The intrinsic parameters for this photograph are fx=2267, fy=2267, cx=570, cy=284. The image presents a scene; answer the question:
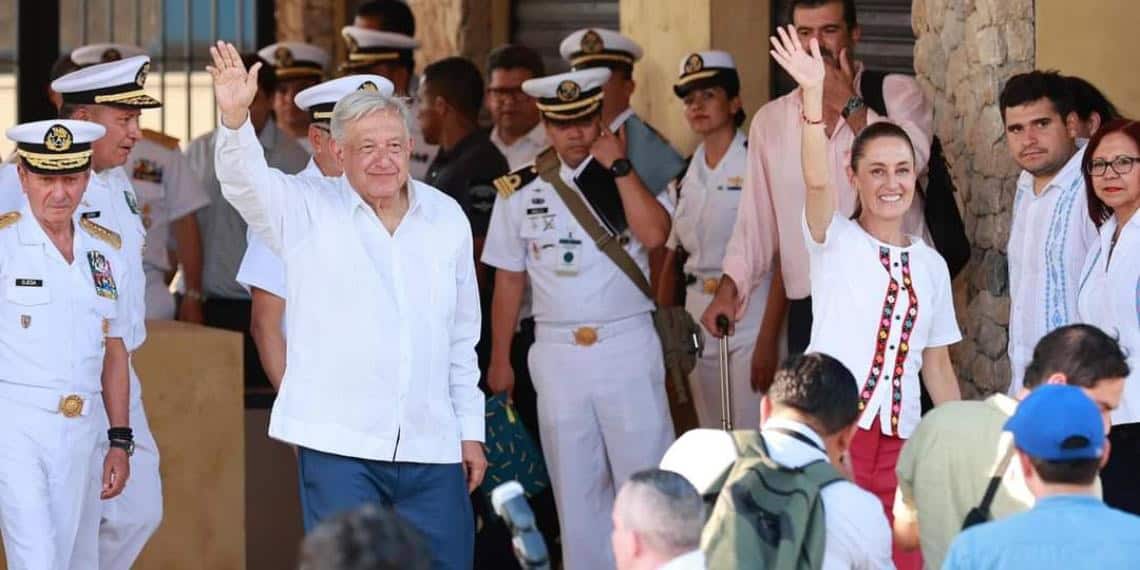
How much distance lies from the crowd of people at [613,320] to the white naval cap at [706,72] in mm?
11

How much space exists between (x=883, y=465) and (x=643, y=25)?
3826 mm

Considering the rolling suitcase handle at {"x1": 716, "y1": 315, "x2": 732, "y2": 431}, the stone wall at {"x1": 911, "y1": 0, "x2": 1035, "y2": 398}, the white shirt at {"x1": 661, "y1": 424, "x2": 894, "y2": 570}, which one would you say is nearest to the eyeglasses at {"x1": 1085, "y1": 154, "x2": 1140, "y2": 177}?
the stone wall at {"x1": 911, "y1": 0, "x2": 1035, "y2": 398}

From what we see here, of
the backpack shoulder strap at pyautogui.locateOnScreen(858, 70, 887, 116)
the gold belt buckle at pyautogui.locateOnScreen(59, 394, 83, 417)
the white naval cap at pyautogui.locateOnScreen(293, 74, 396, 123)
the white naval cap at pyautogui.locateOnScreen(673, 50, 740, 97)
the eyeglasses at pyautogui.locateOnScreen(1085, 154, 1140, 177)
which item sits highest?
the white naval cap at pyautogui.locateOnScreen(673, 50, 740, 97)

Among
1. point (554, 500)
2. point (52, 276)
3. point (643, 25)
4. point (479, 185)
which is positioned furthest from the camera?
point (643, 25)

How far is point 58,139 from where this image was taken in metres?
5.79

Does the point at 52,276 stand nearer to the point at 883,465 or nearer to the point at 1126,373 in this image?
the point at 883,465

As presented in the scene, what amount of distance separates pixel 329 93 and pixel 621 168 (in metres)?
1.29

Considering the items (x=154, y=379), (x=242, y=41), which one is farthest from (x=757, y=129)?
(x=242, y=41)

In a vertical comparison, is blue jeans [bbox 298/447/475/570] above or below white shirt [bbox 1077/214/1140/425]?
below

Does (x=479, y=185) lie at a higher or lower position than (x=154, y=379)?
higher

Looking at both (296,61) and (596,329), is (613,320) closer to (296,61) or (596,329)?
(596,329)

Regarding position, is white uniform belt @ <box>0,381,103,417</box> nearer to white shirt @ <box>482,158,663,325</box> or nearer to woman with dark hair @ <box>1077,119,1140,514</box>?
white shirt @ <box>482,158,663,325</box>

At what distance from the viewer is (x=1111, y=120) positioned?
5.93 meters

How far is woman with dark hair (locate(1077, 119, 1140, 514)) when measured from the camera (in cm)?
550
